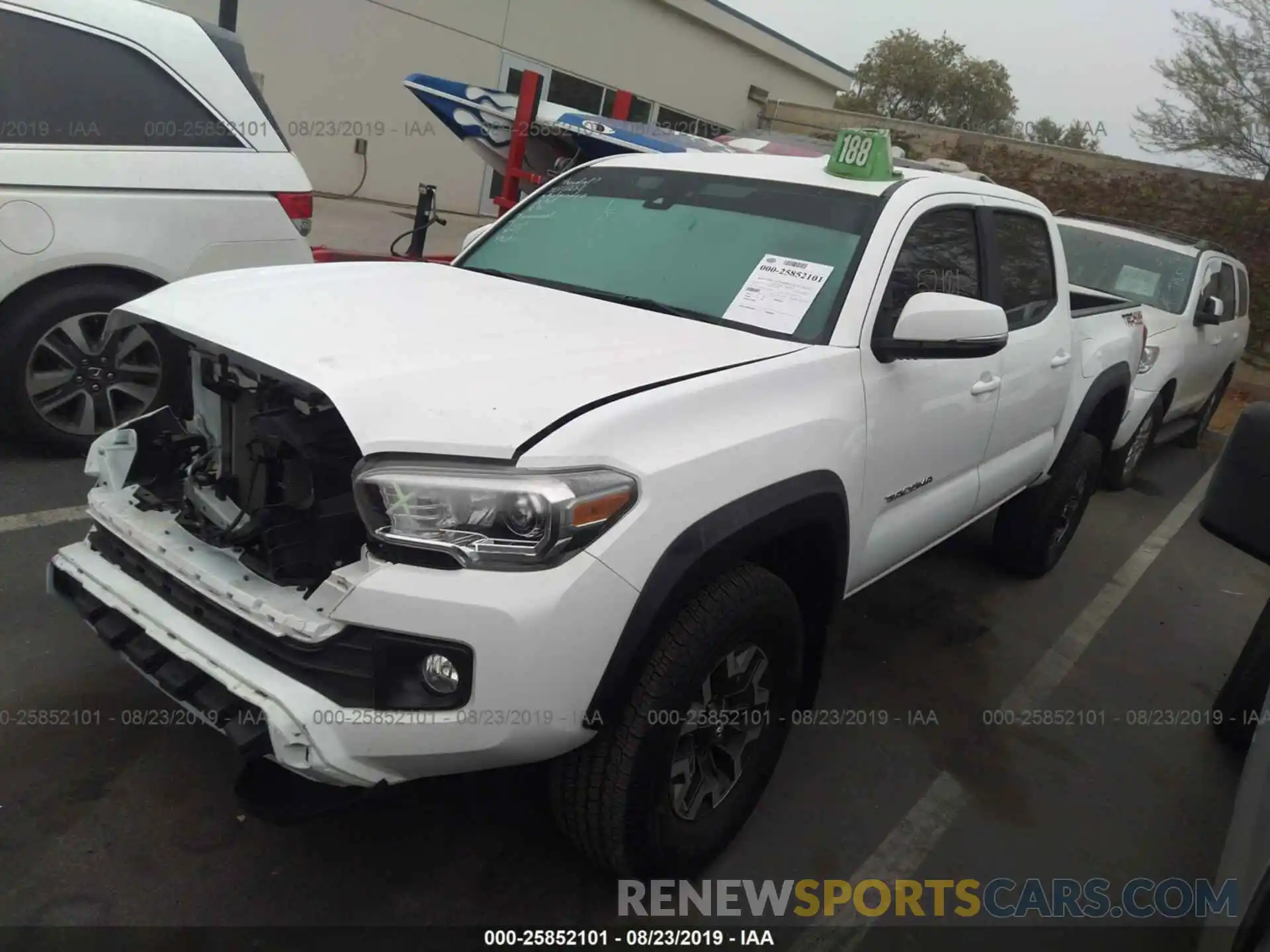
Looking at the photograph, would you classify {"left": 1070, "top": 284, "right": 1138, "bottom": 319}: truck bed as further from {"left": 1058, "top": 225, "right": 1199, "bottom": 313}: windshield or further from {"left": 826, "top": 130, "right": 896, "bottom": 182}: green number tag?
{"left": 826, "top": 130, "right": 896, "bottom": 182}: green number tag

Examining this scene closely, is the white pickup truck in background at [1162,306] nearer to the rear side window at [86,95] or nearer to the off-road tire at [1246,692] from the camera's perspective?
the off-road tire at [1246,692]

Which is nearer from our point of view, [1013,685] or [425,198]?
[1013,685]

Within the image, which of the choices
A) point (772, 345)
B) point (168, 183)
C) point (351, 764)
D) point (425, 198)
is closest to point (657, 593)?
point (351, 764)


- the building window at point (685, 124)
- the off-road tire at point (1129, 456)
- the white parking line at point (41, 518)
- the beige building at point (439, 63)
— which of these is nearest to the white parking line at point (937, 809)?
the off-road tire at point (1129, 456)

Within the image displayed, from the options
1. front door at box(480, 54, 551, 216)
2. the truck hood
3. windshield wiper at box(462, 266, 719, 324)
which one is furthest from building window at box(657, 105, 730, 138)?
the truck hood

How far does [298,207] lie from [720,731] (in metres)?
3.43

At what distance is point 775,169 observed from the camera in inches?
131

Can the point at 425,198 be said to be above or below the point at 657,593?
above

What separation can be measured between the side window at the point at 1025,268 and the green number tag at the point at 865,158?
0.74m

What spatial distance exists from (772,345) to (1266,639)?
7.83ft

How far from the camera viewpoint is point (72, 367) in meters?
4.11

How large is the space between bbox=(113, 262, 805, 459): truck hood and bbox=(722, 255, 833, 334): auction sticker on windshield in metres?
0.11

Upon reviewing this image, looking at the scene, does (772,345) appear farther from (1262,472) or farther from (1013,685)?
(1013,685)

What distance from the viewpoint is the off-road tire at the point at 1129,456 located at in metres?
6.57
